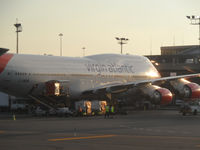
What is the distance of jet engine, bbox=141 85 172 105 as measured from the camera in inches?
1956

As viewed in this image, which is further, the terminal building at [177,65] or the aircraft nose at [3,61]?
the terminal building at [177,65]

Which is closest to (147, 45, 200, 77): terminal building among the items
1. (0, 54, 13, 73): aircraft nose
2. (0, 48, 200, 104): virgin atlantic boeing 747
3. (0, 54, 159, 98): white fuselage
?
(0, 54, 159, 98): white fuselage

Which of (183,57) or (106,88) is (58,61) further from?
(183,57)

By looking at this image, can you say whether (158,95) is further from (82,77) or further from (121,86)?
(82,77)

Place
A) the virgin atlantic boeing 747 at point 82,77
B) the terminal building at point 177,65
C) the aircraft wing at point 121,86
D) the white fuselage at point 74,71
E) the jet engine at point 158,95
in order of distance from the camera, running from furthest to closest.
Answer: the terminal building at point 177,65 → the jet engine at point 158,95 → the aircraft wing at point 121,86 → the virgin atlantic boeing 747 at point 82,77 → the white fuselage at point 74,71

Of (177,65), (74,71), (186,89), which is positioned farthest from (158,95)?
(177,65)

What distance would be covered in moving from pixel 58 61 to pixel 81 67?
3.18 meters

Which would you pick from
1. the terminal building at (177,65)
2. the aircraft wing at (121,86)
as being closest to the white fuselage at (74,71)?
the aircraft wing at (121,86)

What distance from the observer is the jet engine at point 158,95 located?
4969 centimetres

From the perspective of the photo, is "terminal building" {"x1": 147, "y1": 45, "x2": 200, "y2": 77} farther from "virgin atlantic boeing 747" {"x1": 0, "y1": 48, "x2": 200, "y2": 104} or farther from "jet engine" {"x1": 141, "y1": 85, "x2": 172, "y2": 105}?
"jet engine" {"x1": 141, "y1": 85, "x2": 172, "y2": 105}

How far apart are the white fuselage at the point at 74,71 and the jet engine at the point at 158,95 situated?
5592mm

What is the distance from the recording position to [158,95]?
50.0 metres

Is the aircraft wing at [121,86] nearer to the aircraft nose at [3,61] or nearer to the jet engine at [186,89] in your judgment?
the jet engine at [186,89]

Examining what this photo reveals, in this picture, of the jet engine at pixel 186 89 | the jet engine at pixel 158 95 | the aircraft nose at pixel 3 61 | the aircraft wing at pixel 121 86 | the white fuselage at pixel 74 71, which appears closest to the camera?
the aircraft nose at pixel 3 61
